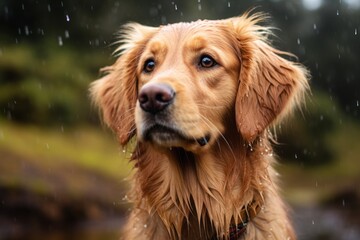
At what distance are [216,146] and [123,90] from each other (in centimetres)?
94

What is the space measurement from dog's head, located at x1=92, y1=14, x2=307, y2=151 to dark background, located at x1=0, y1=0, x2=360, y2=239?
6107mm

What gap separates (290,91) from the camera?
495 centimetres

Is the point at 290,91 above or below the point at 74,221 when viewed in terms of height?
above

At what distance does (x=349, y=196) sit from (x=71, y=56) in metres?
7.61

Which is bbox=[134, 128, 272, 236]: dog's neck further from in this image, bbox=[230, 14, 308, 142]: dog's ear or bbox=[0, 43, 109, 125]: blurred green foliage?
bbox=[0, 43, 109, 125]: blurred green foliage

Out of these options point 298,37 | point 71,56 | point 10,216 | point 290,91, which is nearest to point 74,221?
point 10,216

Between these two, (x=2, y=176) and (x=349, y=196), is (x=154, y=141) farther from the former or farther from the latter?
(x=349, y=196)

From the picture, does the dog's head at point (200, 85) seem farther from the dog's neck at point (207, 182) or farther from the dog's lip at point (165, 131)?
the dog's neck at point (207, 182)

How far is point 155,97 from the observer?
4.22 metres

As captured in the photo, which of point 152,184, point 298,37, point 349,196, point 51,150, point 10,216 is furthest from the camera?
point 298,37

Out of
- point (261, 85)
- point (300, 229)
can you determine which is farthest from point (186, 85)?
point (300, 229)

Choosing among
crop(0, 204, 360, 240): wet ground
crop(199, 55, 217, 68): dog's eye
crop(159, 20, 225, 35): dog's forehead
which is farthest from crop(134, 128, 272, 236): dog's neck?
crop(0, 204, 360, 240): wet ground

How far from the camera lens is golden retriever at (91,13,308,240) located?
4.67 m

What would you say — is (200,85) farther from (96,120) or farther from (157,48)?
(96,120)
